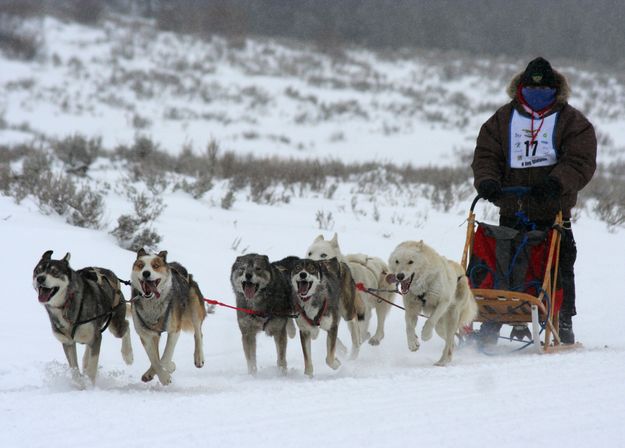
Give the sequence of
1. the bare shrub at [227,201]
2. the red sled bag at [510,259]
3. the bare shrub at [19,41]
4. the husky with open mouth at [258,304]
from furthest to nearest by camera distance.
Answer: the bare shrub at [19,41] < the bare shrub at [227,201] < the red sled bag at [510,259] < the husky with open mouth at [258,304]

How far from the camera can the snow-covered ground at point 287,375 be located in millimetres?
3449

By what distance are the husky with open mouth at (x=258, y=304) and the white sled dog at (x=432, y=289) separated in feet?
2.67

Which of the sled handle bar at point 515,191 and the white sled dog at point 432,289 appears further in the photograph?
the sled handle bar at point 515,191

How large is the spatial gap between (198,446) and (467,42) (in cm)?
3377

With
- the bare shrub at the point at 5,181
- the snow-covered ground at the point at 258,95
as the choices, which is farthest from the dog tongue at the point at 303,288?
the snow-covered ground at the point at 258,95

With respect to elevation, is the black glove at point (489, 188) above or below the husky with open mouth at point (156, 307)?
above

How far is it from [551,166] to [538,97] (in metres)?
0.51

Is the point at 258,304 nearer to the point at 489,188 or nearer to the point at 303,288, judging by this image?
the point at 303,288

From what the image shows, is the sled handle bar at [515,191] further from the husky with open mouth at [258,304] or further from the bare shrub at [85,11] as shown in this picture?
the bare shrub at [85,11]

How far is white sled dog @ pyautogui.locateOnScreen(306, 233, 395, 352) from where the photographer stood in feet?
20.7

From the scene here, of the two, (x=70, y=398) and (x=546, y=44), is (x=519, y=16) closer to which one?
(x=546, y=44)

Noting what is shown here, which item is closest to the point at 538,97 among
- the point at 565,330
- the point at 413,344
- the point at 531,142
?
the point at 531,142

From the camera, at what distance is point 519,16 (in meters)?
36.8

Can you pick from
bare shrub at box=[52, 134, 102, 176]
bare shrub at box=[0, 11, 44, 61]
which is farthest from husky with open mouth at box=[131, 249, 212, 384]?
bare shrub at box=[0, 11, 44, 61]
